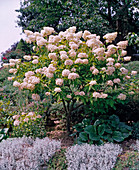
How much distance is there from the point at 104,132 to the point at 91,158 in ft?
3.82

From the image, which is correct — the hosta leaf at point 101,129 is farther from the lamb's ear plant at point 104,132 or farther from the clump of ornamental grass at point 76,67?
the clump of ornamental grass at point 76,67

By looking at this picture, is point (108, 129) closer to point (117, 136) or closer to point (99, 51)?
point (117, 136)

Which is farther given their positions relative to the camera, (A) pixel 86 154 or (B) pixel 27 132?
(B) pixel 27 132

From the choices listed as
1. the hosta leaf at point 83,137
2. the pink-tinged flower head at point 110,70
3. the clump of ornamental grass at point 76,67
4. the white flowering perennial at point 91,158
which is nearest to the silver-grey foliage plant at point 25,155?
the white flowering perennial at point 91,158

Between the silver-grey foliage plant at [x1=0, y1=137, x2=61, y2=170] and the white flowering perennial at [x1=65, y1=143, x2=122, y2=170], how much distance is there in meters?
0.33

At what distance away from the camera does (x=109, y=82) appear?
10.6 ft

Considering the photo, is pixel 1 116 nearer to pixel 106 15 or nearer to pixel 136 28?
pixel 106 15

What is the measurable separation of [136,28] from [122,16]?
144cm

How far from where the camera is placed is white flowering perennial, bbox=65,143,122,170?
2.66m

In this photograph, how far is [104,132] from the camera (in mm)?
3814

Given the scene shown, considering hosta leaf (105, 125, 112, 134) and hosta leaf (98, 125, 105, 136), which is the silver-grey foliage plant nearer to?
hosta leaf (98, 125, 105, 136)

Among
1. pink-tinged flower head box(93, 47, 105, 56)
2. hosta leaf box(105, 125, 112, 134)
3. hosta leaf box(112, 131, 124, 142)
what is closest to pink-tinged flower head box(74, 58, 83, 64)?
pink-tinged flower head box(93, 47, 105, 56)

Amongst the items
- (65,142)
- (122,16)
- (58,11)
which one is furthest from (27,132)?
(122,16)

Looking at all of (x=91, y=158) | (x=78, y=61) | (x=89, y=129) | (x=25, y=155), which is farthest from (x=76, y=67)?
(x=25, y=155)
